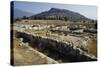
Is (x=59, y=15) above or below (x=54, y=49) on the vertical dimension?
above

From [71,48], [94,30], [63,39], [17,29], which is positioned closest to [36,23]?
[17,29]

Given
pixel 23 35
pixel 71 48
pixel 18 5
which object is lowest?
pixel 71 48

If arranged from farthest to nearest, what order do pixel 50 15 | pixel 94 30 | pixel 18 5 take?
pixel 94 30 < pixel 50 15 < pixel 18 5

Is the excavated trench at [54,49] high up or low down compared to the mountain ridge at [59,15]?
down

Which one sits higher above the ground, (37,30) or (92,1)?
(92,1)

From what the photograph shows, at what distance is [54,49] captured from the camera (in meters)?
2.47

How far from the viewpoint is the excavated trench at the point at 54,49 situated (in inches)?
93.4

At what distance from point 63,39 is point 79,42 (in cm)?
24

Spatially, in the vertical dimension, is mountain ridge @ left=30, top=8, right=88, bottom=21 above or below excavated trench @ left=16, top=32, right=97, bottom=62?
above

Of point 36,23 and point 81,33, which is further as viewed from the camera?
point 81,33

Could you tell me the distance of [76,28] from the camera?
261 centimetres

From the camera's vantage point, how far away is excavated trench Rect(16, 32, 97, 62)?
2.37 m

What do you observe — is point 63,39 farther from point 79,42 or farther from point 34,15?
point 34,15

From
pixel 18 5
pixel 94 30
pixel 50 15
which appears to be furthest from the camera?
pixel 94 30
